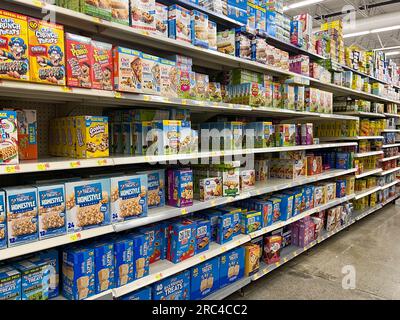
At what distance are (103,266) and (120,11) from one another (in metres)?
1.54

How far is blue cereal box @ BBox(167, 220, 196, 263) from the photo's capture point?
7.40 ft

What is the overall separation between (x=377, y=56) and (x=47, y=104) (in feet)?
20.5

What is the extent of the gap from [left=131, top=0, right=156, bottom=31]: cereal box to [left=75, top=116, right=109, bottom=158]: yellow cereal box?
667 millimetres

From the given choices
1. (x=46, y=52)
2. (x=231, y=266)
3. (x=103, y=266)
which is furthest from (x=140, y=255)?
(x=46, y=52)

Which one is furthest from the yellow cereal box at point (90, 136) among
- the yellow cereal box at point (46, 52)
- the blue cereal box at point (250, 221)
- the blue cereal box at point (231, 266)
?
the blue cereal box at point (250, 221)

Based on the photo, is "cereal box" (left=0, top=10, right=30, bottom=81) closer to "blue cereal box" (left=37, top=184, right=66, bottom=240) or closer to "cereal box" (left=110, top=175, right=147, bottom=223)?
"blue cereal box" (left=37, top=184, right=66, bottom=240)

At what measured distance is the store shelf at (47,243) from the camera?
1454 mm

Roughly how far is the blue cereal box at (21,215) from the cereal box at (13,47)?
555 mm

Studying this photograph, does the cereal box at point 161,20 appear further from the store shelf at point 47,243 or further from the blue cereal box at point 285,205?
the blue cereal box at point 285,205

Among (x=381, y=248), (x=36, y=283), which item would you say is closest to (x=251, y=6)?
(x=36, y=283)

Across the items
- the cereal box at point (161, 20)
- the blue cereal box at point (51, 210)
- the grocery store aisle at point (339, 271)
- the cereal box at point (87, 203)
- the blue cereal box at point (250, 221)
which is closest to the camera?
the blue cereal box at point (51, 210)

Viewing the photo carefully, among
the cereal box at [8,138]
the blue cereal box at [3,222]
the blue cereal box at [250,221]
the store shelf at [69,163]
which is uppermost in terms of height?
the cereal box at [8,138]

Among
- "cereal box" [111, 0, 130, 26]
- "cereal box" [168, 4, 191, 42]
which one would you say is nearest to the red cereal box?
"cereal box" [111, 0, 130, 26]

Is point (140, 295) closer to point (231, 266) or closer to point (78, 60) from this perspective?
point (231, 266)
